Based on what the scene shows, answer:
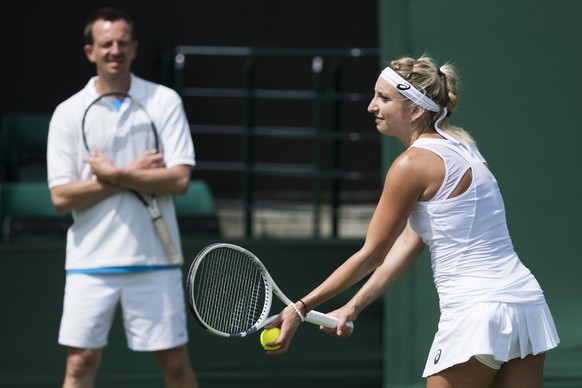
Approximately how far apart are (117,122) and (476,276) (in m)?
2.13

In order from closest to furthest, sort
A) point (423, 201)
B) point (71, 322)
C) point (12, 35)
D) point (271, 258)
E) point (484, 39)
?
point (423, 201)
point (71, 322)
point (484, 39)
point (271, 258)
point (12, 35)

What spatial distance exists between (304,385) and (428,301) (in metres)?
0.93

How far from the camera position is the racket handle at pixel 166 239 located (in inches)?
225

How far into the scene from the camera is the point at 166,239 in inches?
225

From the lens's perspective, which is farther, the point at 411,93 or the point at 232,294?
the point at 232,294

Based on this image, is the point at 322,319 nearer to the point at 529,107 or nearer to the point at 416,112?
the point at 416,112

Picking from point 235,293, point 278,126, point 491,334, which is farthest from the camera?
point 278,126

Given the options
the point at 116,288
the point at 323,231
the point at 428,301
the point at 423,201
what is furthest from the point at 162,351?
the point at 323,231

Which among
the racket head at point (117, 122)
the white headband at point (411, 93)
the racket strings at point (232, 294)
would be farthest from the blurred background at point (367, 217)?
the racket strings at point (232, 294)

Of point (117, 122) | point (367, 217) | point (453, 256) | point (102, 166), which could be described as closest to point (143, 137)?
point (117, 122)

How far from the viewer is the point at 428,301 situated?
20.9 feet

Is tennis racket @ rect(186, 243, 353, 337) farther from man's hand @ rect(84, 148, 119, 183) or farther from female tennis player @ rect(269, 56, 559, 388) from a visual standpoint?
man's hand @ rect(84, 148, 119, 183)

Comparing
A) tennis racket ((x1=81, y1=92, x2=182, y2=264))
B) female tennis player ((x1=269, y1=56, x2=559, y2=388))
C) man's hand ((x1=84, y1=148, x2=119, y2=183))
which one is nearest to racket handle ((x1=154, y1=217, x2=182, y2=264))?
tennis racket ((x1=81, y1=92, x2=182, y2=264))

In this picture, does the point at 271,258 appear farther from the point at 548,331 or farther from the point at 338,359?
the point at 548,331
